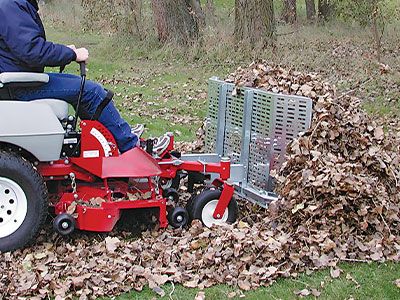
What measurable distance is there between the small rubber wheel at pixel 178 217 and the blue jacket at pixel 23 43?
1.58 meters

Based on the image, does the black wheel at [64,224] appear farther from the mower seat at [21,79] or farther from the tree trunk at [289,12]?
the tree trunk at [289,12]

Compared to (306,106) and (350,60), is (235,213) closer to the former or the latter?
(306,106)

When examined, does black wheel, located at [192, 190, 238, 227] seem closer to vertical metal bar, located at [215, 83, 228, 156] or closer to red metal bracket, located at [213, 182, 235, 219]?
red metal bracket, located at [213, 182, 235, 219]

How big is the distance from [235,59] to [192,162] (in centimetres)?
1008

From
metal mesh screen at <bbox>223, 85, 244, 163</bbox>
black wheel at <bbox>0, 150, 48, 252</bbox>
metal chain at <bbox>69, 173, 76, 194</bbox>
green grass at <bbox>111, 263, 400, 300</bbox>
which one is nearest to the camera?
green grass at <bbox>111, 263, 400, 300</bbox>

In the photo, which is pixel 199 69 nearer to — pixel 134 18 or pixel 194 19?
pixel 194 19

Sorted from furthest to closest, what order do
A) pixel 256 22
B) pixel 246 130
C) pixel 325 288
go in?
pixel 256 22, pixel 246 130, pixel 325 288

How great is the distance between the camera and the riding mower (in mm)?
5660

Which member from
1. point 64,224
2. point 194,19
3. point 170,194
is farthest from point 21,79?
point 194,19

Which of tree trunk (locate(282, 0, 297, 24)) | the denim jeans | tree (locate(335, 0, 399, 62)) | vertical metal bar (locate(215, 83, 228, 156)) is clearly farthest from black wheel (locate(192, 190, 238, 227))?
tree trunk (locate(282, 0, 297, 24))

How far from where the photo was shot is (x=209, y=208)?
6.45 meters

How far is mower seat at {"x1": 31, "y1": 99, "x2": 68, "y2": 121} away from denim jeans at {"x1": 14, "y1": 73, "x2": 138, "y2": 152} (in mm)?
51

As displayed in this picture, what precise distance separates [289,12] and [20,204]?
20014mm

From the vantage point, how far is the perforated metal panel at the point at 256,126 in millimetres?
6586
